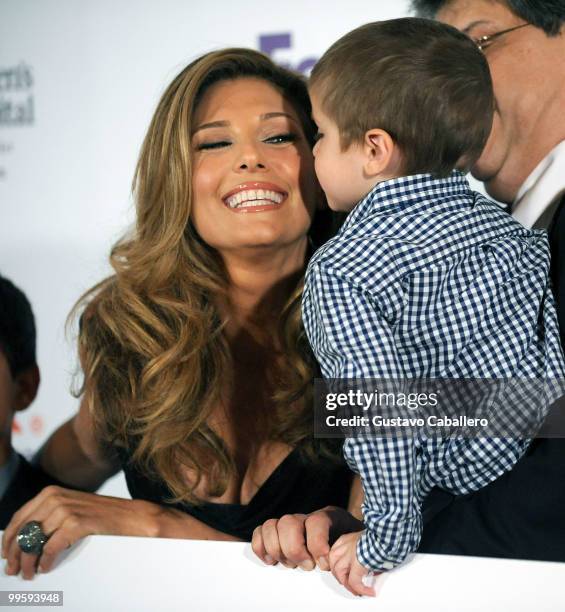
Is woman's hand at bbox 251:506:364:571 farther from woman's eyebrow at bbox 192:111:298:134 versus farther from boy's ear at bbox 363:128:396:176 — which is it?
woman's eyebrow at bbox 192:111:298:134

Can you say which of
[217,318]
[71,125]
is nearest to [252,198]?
[217,318]

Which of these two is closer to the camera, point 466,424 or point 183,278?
point 466,424

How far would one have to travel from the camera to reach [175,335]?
1.81 meters

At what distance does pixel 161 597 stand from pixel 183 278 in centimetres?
76

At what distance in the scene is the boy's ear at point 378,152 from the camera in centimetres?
131

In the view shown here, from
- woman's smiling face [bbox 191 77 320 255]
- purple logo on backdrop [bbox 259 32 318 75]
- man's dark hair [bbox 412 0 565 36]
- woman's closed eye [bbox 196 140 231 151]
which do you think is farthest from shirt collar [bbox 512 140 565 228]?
purple logo on backdrop [bbox 259 32 318 75]

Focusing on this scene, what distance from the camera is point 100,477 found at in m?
2.17

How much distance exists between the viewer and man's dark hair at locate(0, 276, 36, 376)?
228 centimetres

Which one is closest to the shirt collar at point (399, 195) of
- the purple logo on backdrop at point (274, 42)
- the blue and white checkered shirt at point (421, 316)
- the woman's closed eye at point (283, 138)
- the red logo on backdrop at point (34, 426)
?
→ the blue and white checkered shirt at point (421, 316)

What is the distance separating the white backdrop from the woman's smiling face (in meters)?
0.94

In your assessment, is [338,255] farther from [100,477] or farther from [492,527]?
[100,477]

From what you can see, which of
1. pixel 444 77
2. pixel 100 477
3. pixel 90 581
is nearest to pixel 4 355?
pixel 100 477

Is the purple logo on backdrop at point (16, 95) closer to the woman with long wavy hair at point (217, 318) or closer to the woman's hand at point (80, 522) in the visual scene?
the woman with long wavy hair at point (217, 318)

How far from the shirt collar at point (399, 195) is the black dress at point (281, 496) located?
703 millimetres
